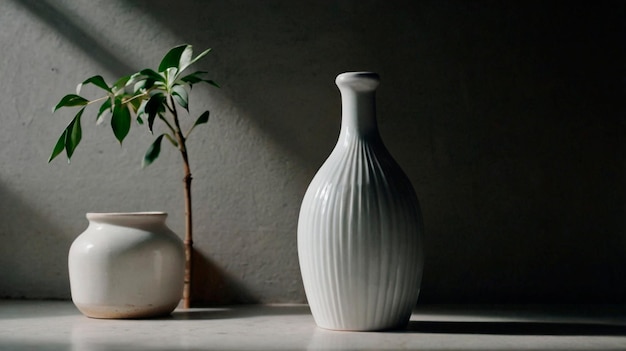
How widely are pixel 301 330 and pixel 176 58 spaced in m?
0.65

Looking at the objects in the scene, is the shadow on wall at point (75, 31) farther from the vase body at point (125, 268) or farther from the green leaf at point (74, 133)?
the vase body at point (125, 268)

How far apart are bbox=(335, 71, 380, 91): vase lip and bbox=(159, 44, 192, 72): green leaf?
1.29 ft

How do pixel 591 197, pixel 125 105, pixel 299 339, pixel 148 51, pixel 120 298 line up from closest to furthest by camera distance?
pixel 299 339, pixel 120 298, pixel 125 105, pixel 591 197, pixel 148 51

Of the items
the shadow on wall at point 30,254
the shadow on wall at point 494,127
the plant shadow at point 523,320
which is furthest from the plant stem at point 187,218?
the plant shadow at point 523,320

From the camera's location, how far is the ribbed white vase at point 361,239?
1.32m

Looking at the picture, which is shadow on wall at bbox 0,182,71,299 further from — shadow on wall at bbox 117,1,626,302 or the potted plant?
shadow on wall at bbox 117,1,626,302

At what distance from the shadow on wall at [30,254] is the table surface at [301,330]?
0.50 feet

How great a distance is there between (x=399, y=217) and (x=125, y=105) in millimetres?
667

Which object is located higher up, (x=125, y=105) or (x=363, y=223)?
(x=125, y=105)

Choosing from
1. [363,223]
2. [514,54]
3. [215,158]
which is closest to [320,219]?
[363,223]

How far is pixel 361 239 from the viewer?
1.32 m

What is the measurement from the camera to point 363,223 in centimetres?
132

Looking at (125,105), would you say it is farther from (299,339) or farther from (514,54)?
(514,54)

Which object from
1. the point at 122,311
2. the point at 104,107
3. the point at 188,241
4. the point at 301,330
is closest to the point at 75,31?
the point at 104,107
